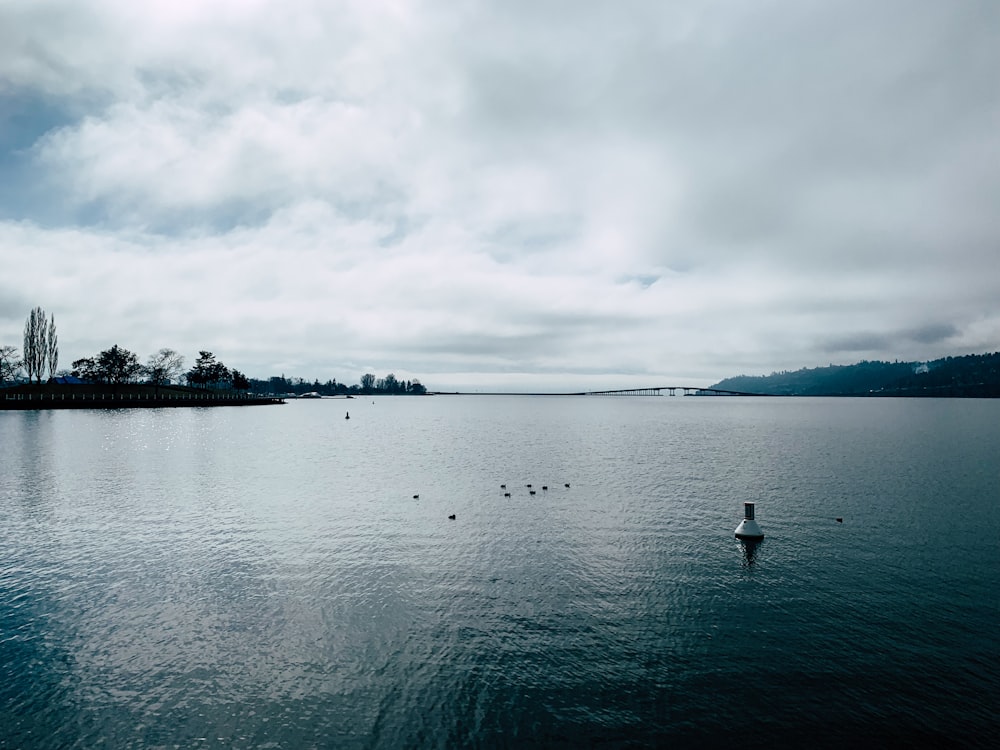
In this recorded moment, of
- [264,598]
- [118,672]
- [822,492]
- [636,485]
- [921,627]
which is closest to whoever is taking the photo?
[118,672]

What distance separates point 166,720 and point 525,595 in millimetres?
15465

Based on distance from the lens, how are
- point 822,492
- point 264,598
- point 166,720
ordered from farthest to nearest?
point 822,492 < point 264,598 < point 166,720

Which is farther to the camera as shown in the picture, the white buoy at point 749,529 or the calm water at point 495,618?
the white buoy at point 749,529

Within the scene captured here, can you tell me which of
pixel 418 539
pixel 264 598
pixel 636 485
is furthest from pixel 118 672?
pixel 636 485

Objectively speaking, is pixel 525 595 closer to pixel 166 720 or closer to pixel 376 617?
pixel 376 617

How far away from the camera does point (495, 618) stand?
923 inches

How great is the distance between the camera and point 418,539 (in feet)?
120

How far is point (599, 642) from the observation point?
21.0 meters

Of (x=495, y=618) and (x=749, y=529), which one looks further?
(x=749, y=529)

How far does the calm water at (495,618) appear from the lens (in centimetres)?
1617

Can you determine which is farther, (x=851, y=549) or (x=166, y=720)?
(x=851, y=549)

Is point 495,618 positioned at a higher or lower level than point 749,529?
lower

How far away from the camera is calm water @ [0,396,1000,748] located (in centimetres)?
1617

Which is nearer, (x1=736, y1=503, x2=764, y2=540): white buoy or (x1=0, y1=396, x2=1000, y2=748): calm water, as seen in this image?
(x1=0, y1=396, x2=1000, y2=748): calm water
